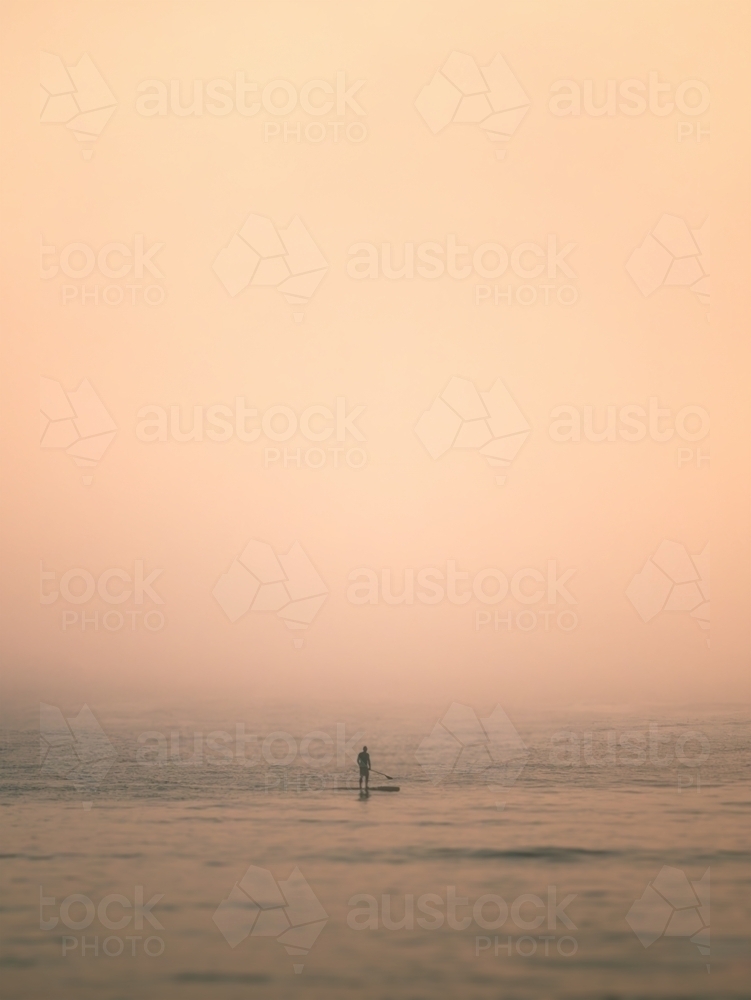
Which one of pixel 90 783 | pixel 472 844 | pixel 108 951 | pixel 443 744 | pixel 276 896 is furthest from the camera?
pixel 443 744

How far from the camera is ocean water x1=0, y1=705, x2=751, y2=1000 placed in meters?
13.0

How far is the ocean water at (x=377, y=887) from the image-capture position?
13.0 m

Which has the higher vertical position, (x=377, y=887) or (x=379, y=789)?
(x=377, y=887)

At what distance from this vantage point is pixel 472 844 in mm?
21906

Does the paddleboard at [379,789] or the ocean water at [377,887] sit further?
the paddleboard at [379,789]

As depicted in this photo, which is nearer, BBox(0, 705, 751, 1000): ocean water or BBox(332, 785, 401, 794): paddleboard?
BBox(0, 705, 751, 1000): ocean water

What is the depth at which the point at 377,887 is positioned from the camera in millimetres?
17266

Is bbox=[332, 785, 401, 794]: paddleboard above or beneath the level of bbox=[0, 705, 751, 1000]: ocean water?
beneath

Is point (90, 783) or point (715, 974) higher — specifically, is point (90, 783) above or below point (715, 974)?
below

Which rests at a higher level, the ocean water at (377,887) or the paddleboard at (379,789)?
the ocean water at (377,887)

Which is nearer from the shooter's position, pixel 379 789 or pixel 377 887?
pixel 377 887

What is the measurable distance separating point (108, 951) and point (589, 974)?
6.44 m

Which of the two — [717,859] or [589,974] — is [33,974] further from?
[717,859]

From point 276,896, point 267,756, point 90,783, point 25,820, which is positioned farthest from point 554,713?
point 276,896
